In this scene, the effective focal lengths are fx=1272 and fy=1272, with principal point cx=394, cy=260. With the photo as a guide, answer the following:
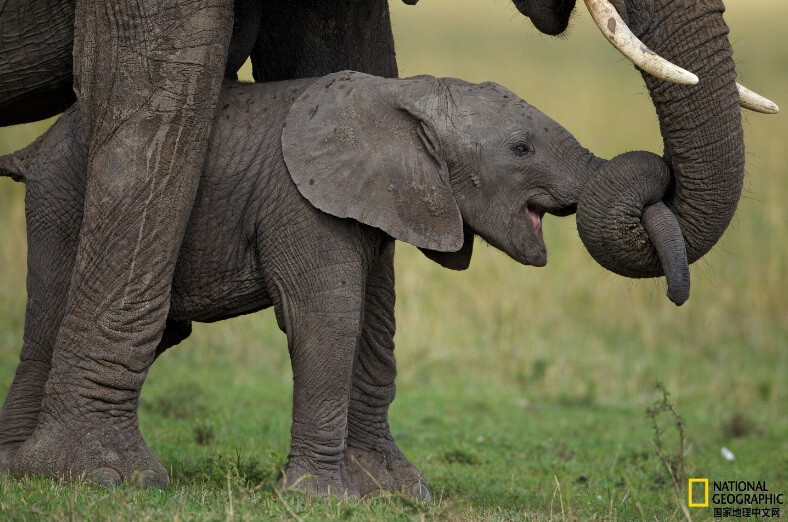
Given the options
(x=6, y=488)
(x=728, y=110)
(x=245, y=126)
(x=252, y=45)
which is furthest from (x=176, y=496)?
(x=728, y=110)

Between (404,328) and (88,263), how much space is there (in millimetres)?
6294

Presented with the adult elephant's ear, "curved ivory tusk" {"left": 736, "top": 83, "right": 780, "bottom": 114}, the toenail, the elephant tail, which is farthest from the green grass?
the elephant tail

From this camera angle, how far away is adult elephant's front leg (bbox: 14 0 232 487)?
5.61 meters

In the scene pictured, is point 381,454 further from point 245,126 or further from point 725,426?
point 725,426

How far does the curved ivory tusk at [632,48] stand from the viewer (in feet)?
17.3

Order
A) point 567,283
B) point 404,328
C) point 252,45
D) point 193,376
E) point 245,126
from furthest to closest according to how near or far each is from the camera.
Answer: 1. point 567,283
2. point 404,328
3. point 193,376
4. point 252,45
5. point 245,126

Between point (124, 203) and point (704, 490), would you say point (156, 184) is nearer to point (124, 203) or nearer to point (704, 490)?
point (124, 203)

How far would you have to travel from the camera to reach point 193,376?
1072 cm

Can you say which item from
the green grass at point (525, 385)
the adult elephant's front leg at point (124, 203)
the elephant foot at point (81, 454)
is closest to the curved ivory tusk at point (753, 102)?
the green grass at point (525, 385)

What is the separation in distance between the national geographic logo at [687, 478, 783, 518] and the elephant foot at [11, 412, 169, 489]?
123 inches

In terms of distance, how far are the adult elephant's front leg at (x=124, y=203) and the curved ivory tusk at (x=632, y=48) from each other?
1658 mm

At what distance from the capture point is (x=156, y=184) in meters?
5.62

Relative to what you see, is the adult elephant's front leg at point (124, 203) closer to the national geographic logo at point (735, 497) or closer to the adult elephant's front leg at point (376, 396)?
the adult elephant's front leg at point (376, 396)

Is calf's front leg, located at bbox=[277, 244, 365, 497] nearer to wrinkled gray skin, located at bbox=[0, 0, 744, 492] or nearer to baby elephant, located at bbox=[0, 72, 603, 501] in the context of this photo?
baby elephant, located at bbox=[0, 72, 603, 501]
